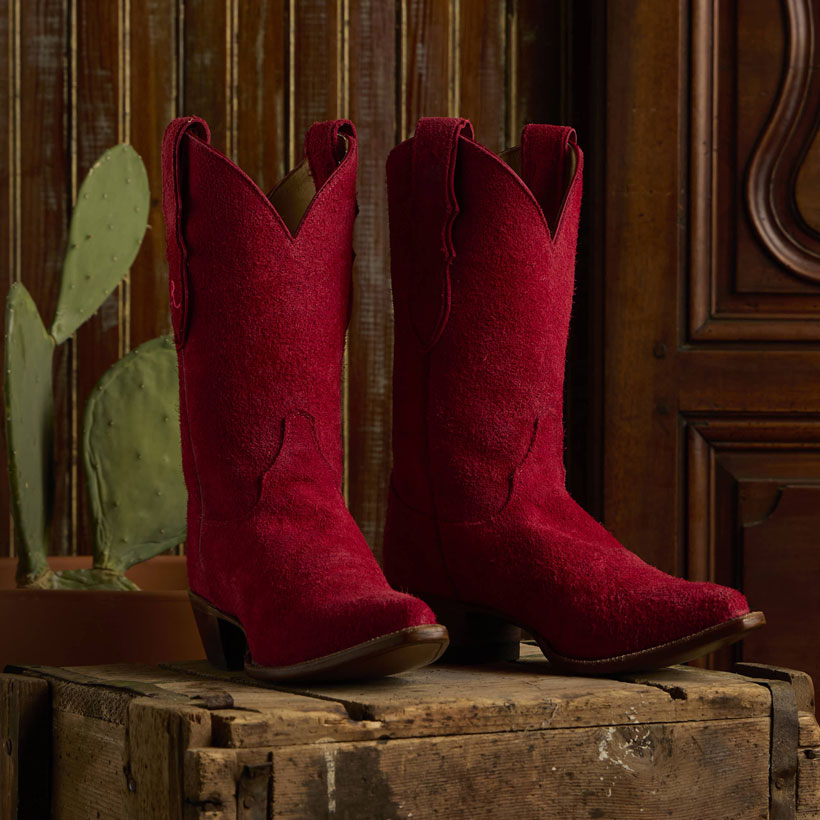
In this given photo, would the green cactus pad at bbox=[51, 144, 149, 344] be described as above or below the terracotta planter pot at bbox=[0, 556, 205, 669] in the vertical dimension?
above

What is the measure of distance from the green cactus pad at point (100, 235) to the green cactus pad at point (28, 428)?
7 centimetres

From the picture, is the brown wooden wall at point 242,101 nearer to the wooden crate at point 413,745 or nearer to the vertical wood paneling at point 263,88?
the vertical wood paneling at point 263,88

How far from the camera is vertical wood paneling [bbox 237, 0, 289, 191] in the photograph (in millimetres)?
1574

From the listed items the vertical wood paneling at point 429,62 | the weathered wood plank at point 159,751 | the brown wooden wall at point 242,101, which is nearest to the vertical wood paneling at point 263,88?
the brown wooden wall at point 242,101

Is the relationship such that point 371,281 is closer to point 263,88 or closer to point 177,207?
point 263,88

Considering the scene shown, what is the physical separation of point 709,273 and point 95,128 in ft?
2.79

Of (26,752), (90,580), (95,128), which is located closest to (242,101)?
(95,128)

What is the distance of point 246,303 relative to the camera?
81 centimetres

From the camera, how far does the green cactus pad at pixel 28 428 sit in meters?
1.12

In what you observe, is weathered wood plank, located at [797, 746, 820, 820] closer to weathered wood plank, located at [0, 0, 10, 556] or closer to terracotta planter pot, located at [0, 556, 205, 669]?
terracotta planter pot, located at [0, 556, 205, 669]

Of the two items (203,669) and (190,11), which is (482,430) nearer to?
(203,669)

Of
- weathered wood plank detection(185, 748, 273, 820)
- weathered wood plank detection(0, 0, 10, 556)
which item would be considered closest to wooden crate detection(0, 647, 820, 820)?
weathered wood plank detection(185, 748, 273, 820)

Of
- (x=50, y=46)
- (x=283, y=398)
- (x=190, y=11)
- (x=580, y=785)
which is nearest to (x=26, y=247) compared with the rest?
(x=50, y=46)

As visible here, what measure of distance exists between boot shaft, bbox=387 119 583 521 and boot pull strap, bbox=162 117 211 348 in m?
0.16
